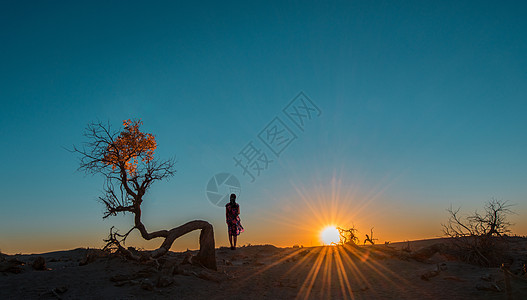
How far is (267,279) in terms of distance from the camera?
11.3 m

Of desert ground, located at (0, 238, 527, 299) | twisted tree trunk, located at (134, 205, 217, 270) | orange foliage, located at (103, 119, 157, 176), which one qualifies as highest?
orange foliage, located at (103, 119, 157, 176)

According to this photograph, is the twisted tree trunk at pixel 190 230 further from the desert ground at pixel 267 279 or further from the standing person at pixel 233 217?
the standing person at pixel 233 217

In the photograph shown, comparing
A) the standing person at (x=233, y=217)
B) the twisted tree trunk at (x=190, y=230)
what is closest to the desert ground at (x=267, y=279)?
the twisted tree trunk at (x=190, y=230)

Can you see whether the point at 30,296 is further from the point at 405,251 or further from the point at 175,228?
the point at 405,251

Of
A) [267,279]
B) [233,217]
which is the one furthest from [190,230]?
[233,217]

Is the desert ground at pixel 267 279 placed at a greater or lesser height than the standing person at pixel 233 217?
lesser

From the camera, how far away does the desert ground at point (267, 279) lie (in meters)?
8.71

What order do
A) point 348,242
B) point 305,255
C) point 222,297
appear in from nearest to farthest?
point 222,297 < point 305,255 < point 348,242

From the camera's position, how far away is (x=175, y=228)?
476 inches

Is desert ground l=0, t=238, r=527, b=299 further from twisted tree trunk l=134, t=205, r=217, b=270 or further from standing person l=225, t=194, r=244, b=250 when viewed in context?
standing person l=225, t=194, r=244, b=250

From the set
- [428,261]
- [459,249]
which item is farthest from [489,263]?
[428,261]

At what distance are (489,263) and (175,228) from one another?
1242cm

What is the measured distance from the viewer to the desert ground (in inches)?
343

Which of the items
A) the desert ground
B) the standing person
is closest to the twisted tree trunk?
the desert ground
